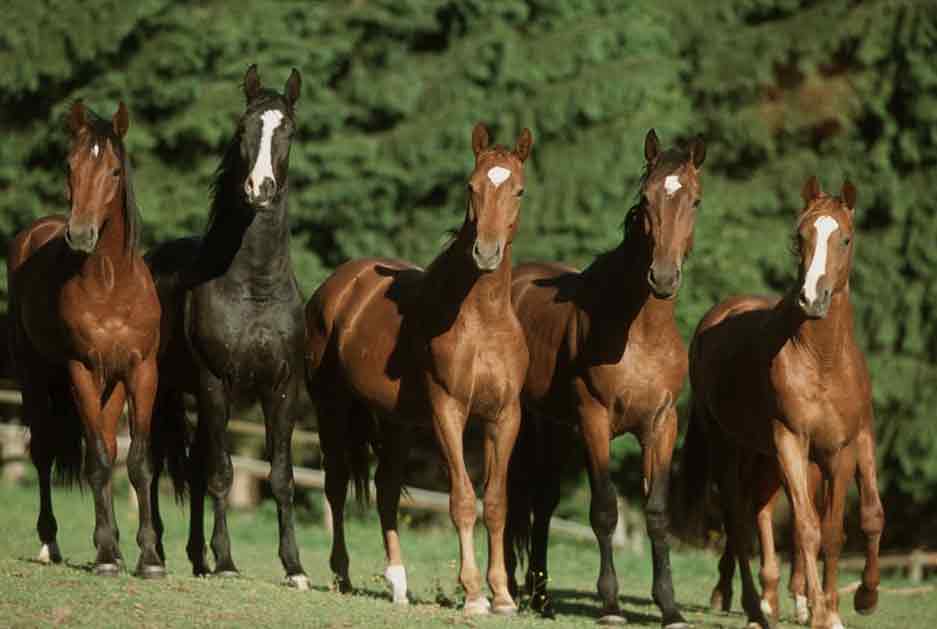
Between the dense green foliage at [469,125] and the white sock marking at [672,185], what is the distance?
38.3ft

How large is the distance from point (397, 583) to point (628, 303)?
90.7 inches

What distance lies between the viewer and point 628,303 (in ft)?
37.8

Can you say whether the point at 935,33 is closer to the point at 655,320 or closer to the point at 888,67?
the point at 888,67

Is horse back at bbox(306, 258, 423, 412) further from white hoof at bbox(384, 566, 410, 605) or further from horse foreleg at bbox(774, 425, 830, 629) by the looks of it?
horse foreleg at bbox(774, 425, 830, 629)

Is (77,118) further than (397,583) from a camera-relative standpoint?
No

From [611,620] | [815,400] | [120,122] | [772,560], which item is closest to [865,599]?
[772,560]

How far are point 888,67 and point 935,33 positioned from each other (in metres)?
0.93

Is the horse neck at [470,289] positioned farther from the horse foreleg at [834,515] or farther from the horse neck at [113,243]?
the horse foreleg at [834,515]

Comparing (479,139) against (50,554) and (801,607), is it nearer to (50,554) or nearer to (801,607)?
(50,554)

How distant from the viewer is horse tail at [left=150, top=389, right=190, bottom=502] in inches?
513

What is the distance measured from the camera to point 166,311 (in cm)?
1234

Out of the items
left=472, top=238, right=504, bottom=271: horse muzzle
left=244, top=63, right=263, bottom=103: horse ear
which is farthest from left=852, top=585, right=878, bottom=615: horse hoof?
left=244, top=63, right=263, bottom=103: horse ear

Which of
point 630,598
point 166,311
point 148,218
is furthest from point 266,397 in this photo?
point 148,218

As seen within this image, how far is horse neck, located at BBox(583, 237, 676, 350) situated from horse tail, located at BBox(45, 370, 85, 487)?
3788 mm
